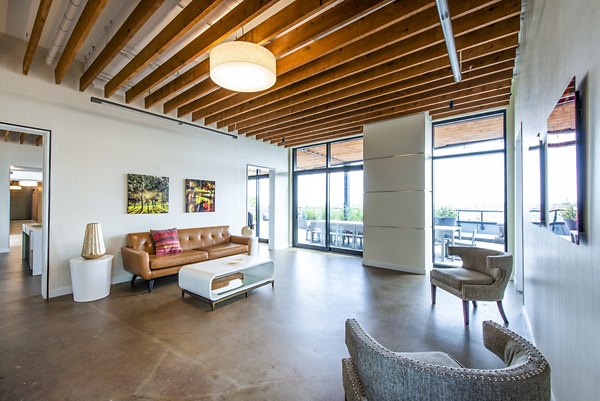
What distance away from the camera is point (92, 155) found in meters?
4.36

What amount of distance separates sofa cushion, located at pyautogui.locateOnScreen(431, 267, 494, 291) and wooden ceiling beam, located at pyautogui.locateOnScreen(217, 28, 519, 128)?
8.72 feet

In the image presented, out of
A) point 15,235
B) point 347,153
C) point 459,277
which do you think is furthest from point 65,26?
point 15,235

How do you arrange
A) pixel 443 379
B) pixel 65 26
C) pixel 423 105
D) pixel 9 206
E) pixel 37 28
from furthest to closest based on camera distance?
pixel 9 206, pixel 423 105, pixel 65 26, pixel 37 28, pixel 443 379

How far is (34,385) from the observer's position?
2033 mm

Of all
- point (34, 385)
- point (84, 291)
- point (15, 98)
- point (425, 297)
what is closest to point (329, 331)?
point (425, 297)

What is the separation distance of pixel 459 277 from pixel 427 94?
3.02m

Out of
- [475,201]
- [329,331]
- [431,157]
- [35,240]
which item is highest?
[431,157]

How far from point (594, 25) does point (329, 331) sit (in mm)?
2970

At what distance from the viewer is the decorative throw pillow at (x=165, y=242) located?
463 centimetres

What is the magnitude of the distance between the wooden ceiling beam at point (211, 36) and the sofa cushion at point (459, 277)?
11.7 feet

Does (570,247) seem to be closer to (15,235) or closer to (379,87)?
(379,87)

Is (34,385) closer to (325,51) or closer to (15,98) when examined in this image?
(15,98)

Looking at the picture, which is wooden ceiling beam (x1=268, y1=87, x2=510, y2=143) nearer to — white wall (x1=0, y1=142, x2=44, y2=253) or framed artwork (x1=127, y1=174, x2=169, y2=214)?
framed artwork (x1=127, y1=174, x2=169, y2=214)

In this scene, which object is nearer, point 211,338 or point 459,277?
point 211,338
